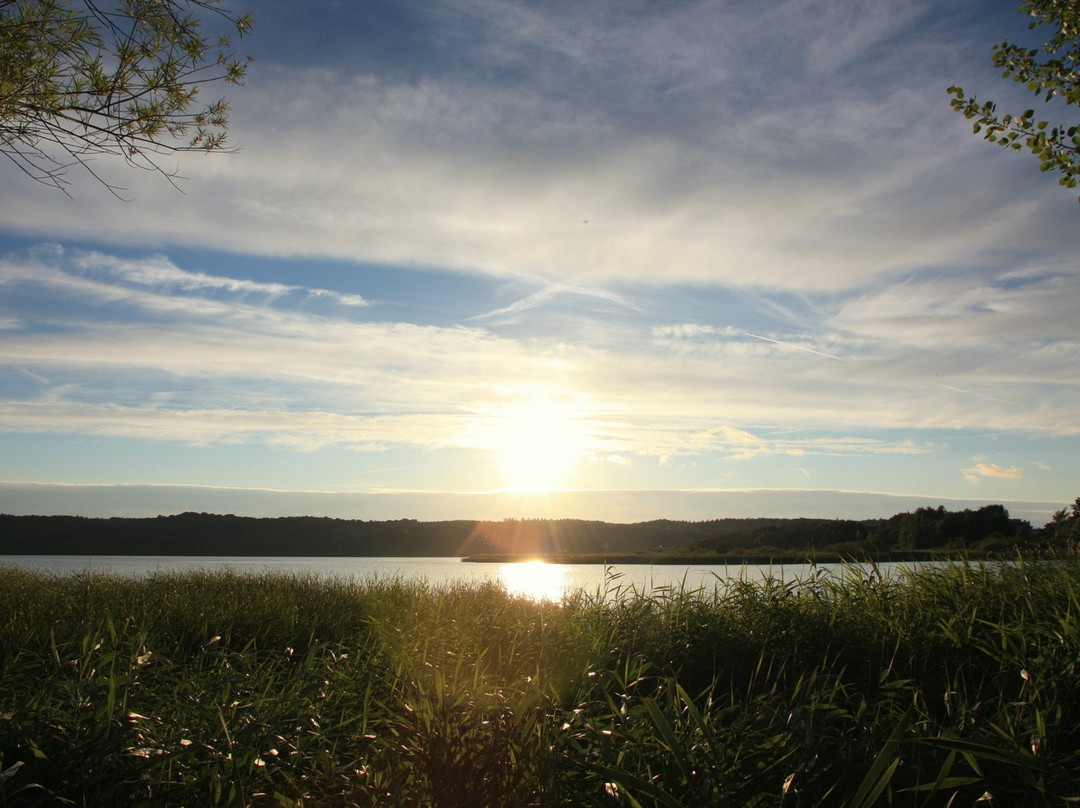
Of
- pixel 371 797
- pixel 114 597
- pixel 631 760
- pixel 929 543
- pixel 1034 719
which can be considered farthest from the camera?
pixel 929 543

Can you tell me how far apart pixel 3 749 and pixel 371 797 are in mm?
2026

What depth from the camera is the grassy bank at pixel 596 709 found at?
345 cm

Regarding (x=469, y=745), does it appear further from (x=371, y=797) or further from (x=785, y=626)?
(x=785, y=626)

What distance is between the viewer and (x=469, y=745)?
3521mm

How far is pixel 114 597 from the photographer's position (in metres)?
11.3

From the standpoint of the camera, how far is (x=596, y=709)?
5168mm

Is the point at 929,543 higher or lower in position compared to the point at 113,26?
lower

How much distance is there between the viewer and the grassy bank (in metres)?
3.45

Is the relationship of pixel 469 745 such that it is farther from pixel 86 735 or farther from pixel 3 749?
pixel 3 749

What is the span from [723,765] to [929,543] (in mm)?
22906

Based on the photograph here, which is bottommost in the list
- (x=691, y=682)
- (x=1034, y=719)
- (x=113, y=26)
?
(x=691, y=682)

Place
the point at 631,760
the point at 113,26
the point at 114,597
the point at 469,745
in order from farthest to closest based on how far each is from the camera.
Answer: the point at 114,597, the point at 113,26, the point at 631,760, the point at 469,745

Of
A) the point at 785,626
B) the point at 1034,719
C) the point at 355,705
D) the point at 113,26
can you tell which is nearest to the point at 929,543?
the point at 785,626

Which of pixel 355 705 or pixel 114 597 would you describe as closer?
pixel 355 705
